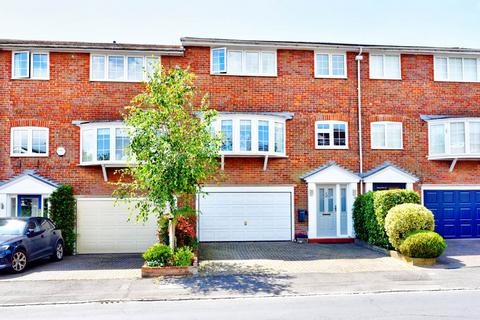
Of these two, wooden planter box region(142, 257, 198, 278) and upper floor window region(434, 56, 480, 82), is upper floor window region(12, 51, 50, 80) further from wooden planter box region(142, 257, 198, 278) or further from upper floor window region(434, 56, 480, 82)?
upper floor window region(434, 56, 480, 82)

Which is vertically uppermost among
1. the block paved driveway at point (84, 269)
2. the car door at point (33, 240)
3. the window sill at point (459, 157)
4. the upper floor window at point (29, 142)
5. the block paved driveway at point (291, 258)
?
the upper floor window at point (29, 142)

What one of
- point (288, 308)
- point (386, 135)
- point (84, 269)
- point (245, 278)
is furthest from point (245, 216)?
point (288, 308)

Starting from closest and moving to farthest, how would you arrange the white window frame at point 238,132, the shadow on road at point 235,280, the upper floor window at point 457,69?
the shadow on road at point 235,280
the white window frame at point 238,132
the upper floor window at point 457,69

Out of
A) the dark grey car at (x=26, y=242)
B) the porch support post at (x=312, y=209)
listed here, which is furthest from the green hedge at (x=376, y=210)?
the dark grey car at (x=26, y=242)

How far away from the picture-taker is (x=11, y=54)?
1664 centimetres

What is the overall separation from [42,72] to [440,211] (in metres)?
16.5

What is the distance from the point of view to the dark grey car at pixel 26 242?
1199cm

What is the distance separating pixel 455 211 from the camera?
703 inches

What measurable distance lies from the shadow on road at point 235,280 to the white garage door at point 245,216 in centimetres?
420

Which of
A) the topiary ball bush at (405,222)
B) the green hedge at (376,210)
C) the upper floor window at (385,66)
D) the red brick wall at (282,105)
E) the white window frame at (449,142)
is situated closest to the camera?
the topiary ball bush at (405,222)

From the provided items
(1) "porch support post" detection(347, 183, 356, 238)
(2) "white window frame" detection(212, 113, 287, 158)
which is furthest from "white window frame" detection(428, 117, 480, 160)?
(2) "white window frame" detection(212, 113, 287, 158)

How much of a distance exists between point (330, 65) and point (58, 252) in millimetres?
12342

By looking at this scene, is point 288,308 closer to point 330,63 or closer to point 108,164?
point 108,164

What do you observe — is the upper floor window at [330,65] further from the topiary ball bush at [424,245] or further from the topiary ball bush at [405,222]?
the topiary ball bush at [424,245]
